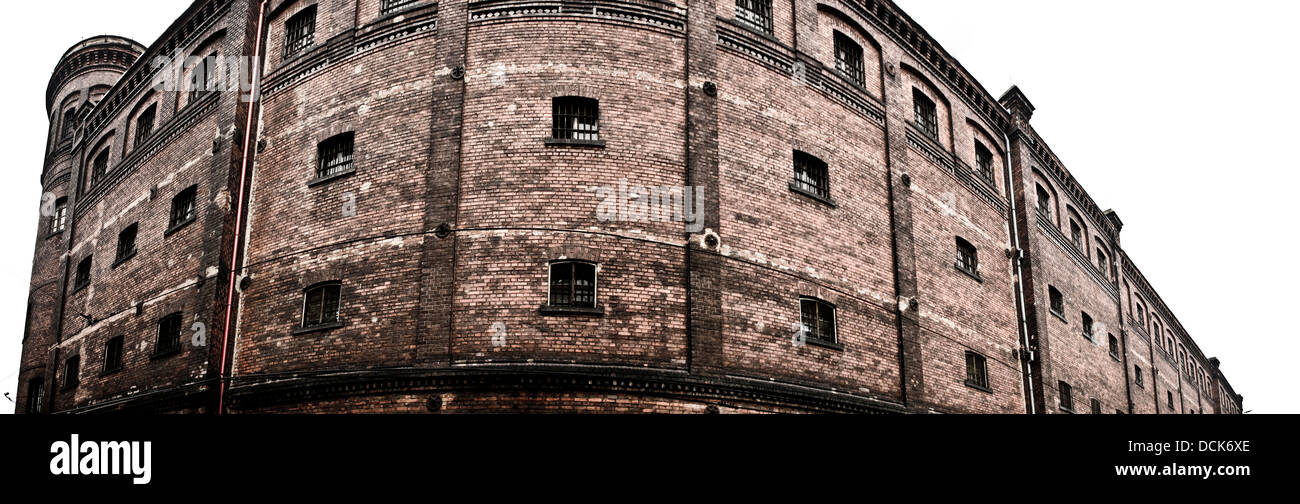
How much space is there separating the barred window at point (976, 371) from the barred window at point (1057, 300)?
6.04 metres

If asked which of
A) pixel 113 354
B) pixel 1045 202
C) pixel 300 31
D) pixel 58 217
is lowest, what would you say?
pixel 113 354

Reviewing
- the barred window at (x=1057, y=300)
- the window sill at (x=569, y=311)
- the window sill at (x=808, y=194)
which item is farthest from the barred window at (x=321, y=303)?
the barred window at (x=1057, y=300)

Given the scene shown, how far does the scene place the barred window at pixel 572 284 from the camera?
45.6 ft

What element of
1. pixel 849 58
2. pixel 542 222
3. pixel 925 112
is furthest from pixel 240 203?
pixel 925 112

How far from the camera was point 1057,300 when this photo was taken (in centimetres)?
2545

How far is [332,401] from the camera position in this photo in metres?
14.1

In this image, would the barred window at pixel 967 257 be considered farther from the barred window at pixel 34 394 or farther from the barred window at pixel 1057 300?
the barred window at pixel 34 394

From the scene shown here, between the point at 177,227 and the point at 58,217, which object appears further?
the point at 58,217

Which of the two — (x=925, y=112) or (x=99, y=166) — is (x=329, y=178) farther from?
(x=925, y=112)

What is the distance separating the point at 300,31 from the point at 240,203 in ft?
12.3

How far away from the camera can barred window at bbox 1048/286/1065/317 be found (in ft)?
82.3

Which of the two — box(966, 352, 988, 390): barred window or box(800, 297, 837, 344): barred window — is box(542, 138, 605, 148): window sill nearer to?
box(800, 297, 837, 344): barred window

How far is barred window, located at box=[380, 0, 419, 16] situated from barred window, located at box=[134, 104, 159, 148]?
8.50 metres

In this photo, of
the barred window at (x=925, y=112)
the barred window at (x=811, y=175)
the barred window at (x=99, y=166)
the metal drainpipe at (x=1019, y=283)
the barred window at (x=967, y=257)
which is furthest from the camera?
the barred window at (x=99, y=166)
